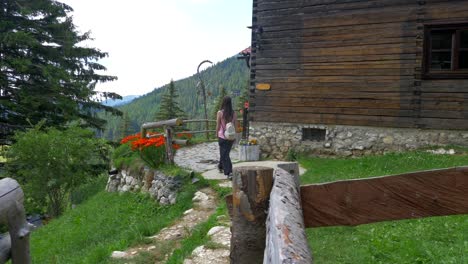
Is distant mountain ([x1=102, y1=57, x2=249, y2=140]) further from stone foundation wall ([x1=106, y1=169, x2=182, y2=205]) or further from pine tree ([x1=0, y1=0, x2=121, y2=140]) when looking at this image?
stone foundation wall ([x1=106, y1=169, x2=182, y2=205])

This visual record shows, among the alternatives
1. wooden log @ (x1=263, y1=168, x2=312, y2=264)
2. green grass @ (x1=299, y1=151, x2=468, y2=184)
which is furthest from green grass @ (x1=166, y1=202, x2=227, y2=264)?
wooden log @ (x1=263, y1=168, x2=312, y2=264)

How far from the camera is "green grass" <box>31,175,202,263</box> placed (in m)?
6.18

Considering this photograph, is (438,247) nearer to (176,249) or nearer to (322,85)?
(176,249)

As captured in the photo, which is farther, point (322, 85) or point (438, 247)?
point (322, 85)

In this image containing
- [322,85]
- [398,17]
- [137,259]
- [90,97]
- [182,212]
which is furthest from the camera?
[90,97]

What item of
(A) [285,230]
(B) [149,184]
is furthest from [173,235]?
(A) [285,230]

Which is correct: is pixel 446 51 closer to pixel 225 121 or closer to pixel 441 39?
pixel 441 39

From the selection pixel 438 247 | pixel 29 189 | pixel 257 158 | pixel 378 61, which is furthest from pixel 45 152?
pixel 438 247

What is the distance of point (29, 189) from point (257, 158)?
23.5 feet

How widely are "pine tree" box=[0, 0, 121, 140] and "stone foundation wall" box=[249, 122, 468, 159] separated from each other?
10.0 meters

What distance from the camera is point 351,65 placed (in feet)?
33.7

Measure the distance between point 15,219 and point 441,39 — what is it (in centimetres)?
956

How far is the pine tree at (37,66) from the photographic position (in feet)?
54.0

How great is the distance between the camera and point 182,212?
7117mm
